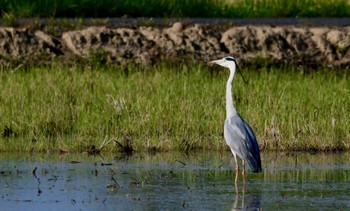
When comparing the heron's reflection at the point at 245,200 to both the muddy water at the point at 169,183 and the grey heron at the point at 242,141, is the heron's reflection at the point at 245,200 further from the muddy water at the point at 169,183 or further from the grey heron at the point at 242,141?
the grey heron at the point at 242,141

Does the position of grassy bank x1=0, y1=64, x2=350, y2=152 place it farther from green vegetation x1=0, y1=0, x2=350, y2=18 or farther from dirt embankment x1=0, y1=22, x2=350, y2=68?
green vegetation x1=0, y1=0, x2=350, y2=18

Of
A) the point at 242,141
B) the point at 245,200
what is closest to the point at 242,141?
the point at 242,141

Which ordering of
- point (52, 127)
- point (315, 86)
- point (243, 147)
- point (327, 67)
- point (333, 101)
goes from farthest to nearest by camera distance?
1. point (327, 67)
2. point (315, 86)
3. point (333, 101)
4. point (52, 127)
5. point (243, 147)

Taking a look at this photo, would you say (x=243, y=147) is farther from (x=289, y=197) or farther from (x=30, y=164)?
(x=30, y=164)

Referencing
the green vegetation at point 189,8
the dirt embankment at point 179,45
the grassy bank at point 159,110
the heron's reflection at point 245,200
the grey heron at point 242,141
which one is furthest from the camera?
the green vegetation at point 189,8

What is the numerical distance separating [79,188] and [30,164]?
4.29ft

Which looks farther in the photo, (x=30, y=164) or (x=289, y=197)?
(x=30, y=164)

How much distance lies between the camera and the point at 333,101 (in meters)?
13.7

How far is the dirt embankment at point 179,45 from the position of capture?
1673cm

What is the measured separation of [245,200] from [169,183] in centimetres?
90

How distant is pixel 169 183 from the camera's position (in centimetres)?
1018

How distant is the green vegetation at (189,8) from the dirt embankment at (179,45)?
302 cm

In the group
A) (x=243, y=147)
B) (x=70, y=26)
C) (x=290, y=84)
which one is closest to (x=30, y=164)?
(x=243, y=147)

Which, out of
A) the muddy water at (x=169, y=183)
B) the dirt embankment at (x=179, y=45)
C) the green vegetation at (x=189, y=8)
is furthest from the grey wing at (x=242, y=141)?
the green vegetation at (x=189, y=8)
